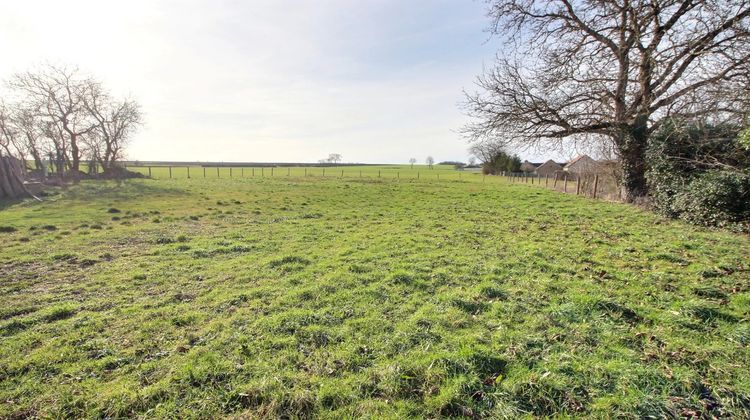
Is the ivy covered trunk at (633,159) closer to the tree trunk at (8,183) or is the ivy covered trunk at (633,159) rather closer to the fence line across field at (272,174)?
the tree trunk at (8,183)

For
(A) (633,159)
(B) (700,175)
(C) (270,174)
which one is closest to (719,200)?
(B) (700,175)

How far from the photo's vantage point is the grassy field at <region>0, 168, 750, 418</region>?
113 inches

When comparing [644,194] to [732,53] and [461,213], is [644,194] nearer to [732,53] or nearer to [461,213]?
[732,53]

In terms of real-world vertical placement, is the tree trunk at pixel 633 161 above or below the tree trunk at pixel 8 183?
above

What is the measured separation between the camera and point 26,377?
3193 mm

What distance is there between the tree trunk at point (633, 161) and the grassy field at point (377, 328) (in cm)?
768

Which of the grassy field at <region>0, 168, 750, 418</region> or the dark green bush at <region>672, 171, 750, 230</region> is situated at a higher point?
the dark green bush at <region>672, 171, 750, 230</region>

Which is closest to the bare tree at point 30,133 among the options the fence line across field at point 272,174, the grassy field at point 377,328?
the fence line across field at point 272,174

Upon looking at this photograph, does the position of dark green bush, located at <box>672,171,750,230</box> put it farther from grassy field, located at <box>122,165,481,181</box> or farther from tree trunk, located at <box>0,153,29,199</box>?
grassy field, located at <box>122,165,481,181</box>

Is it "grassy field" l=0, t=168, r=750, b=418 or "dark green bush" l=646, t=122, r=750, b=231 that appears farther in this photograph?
"dark green bush" l=646, t=122, r=750, b=231

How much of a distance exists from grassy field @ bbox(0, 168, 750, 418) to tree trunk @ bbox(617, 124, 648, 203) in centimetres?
768

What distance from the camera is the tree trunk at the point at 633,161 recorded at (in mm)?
14570

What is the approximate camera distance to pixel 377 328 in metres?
4.07

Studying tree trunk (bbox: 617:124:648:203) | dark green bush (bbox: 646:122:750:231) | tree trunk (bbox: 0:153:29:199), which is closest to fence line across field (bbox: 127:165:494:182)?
tree trunk (bbox: 0:153:29:199)
